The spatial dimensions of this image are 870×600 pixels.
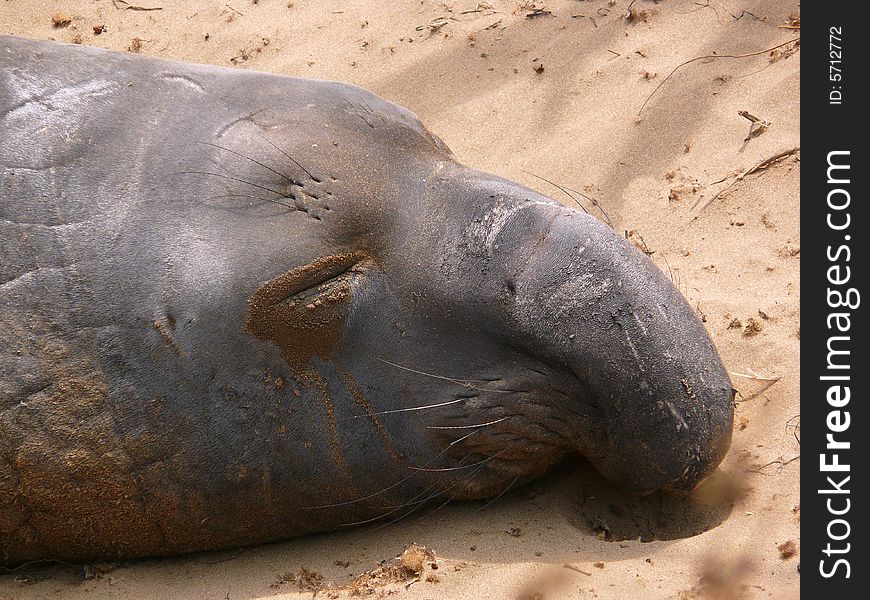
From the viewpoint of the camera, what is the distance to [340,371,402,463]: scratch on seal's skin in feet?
9.45

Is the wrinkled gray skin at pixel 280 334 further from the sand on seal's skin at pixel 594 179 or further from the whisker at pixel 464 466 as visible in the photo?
the sand on seal's skin at pixel 594 179

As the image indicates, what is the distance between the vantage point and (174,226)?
2783 millimetres

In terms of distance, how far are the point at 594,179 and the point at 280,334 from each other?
2.06 meters

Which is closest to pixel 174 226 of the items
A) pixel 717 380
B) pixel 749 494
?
pixel 717 380

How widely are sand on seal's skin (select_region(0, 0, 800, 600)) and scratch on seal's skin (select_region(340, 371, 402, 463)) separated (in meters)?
0.29

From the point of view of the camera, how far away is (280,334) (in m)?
2.79

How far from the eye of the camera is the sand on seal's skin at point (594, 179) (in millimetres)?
2848

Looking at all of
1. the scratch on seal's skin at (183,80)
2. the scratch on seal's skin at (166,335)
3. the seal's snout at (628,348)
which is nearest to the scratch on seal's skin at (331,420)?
the scratch on seal's skin at (166,335)

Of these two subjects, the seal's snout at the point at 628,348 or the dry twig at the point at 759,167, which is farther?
the dry twig at the point at 759,167

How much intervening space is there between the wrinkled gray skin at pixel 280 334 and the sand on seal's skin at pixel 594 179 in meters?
0.14

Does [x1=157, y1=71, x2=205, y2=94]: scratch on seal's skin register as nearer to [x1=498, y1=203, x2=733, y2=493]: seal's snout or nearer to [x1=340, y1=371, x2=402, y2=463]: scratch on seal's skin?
[x1=340, y1=371, x2=402, y2=463]: scratch on seal's skin

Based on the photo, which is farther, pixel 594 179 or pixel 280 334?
pixel 594 179

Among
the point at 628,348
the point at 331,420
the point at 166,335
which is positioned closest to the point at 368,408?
the point at 331,420

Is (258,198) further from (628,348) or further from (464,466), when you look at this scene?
(628,348)
